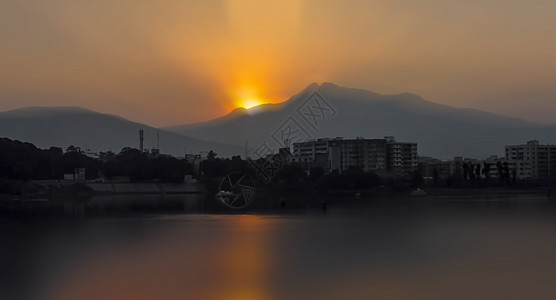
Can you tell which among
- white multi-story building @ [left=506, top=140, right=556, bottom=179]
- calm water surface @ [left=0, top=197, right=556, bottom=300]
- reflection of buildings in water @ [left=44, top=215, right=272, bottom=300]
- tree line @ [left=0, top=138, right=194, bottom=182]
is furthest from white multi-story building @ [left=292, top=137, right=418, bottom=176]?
reflection of buildings in water @ [left=44, top=215, right=272, bottom=300]

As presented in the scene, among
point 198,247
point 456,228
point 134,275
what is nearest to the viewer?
point 134,275

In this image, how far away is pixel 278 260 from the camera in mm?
10844

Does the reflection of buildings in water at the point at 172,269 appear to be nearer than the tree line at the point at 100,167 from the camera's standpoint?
Yes

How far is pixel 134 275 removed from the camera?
9352 millimetres

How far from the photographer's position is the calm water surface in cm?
830

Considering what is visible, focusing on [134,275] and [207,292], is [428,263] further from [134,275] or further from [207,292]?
[134,275]

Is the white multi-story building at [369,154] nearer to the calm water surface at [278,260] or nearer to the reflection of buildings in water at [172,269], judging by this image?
the calm water surface at [278,260]

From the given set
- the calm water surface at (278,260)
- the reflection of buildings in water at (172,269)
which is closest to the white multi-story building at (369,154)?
the calm water surface at (278,260)

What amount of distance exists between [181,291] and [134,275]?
56.7 inches

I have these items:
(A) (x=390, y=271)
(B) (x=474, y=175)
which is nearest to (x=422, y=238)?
Answer: (A) (x=390, y=271)

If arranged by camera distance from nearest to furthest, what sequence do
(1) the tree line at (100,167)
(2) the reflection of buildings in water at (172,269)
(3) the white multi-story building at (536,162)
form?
(2) the reflection of buildings in water at (172,269)
(1) the tree line at (100,167)
(3) the white multi-story building at (536,162)

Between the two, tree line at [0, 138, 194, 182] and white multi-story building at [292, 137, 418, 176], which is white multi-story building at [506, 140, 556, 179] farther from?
tree line at [0, 138, 194, 182]

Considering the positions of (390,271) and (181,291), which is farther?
(390,271)

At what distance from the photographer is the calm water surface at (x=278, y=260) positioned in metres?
8.30
